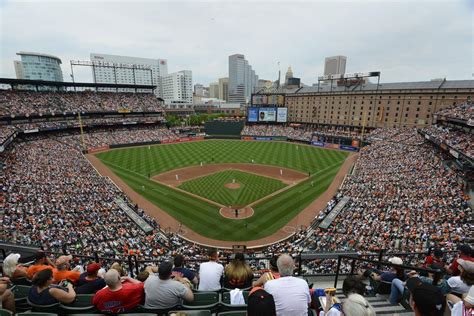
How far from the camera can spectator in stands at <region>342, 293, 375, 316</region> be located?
10.5 feet

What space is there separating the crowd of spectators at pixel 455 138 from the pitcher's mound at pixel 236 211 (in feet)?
70.1

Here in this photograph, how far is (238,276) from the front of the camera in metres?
5.45

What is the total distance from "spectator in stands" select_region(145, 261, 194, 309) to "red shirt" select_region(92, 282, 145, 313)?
25 centimetres

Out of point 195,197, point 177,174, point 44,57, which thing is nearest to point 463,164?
point 195,197

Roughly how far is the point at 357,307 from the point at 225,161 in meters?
42.6

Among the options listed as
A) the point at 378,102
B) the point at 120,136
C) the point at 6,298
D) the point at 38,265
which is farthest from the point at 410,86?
the point at 6,298

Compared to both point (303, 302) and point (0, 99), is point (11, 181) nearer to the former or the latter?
point (303, 302)

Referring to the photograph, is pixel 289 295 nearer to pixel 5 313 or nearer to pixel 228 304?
pixel 228 304

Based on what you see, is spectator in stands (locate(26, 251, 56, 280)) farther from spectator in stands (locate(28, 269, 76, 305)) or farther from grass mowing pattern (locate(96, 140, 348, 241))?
grass mowing pattern (locate(96, 140, 348, 241))

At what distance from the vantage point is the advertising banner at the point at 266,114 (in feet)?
245

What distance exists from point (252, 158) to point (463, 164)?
30839 mm

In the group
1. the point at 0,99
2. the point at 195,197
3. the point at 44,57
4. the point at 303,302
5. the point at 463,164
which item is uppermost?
the point at 44,57

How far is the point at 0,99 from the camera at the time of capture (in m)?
49.4

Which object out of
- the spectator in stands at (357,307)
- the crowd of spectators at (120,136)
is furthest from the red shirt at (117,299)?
the crowd of spectators at (120,136)
